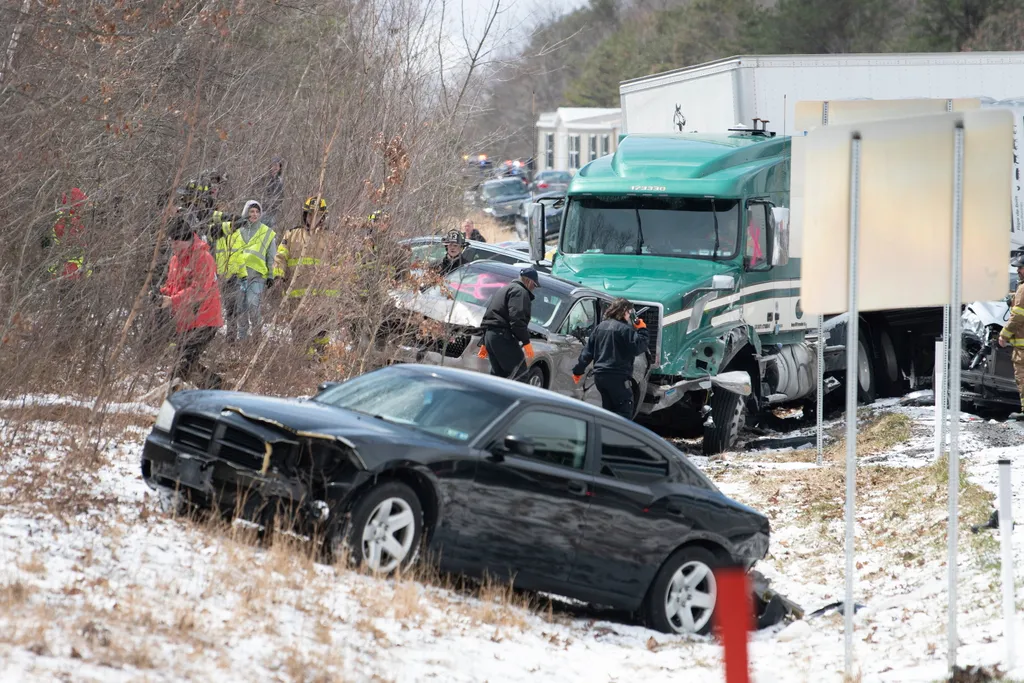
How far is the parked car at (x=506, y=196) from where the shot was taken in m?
47.2

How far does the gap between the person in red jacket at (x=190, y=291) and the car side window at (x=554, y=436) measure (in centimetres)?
412

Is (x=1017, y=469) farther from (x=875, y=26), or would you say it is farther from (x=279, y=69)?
(x=875, y=26)

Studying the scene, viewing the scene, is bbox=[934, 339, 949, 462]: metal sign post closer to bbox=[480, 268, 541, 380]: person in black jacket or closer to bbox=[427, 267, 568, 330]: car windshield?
bbox=[427, 267, 568, 330]: car windshield

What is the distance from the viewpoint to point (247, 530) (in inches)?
315

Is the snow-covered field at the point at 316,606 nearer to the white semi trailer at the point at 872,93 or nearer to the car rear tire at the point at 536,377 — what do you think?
the car rear tire at the point at 536,377

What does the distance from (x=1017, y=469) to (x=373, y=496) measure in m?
6.87

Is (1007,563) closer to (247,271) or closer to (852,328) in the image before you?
(852,328)

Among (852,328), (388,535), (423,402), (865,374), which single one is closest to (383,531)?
(388,535)

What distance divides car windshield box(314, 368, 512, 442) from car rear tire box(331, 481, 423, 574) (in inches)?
22.3

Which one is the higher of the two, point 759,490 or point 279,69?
point 279,69

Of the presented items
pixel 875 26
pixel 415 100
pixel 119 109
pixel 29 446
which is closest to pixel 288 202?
pixel 415 100

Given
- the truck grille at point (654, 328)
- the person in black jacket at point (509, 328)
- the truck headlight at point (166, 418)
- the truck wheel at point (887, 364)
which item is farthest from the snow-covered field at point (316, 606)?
the truck wheel at point (887, 364)

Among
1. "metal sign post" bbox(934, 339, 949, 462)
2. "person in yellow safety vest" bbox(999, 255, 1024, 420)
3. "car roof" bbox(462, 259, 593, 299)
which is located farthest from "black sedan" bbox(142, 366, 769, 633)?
"person in yellow safety vest" bbox(999, 255, 1024, 420)

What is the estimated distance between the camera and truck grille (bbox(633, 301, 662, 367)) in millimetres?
14773
